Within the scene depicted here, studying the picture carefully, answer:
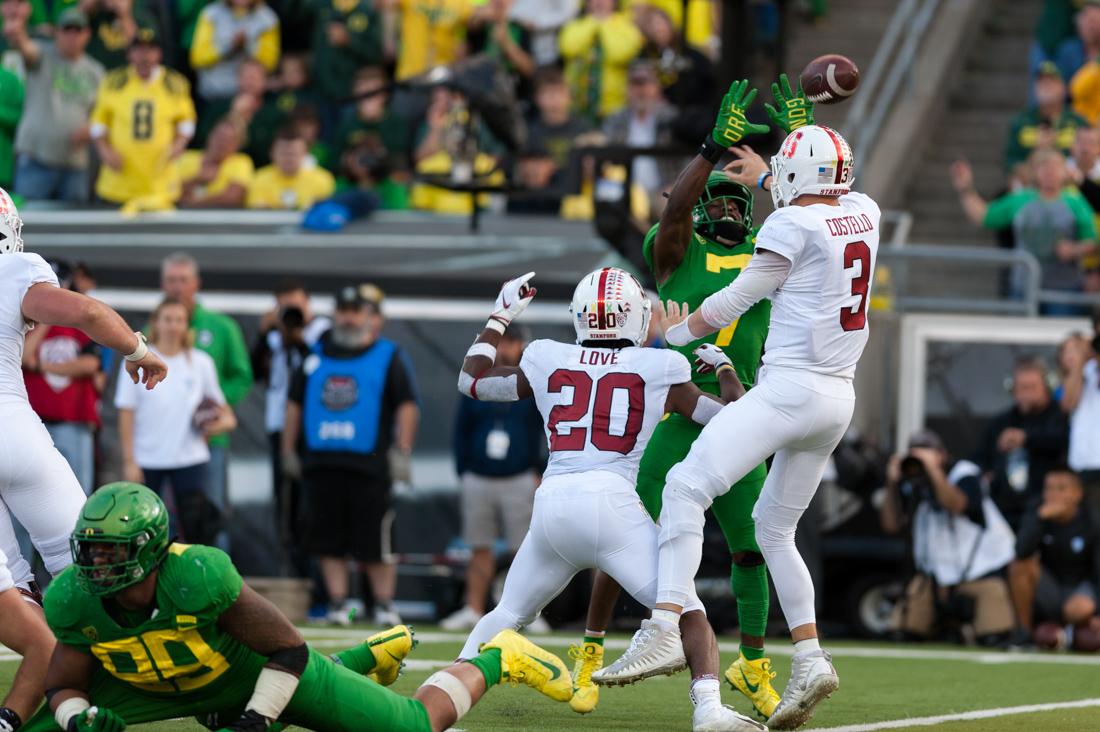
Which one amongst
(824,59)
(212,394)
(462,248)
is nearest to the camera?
(824,59)

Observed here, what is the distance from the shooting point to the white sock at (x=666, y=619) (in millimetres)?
6297

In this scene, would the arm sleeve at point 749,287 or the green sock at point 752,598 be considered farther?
the green sock at point 752,598

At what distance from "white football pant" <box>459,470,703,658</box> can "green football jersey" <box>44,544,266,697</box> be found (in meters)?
1.22

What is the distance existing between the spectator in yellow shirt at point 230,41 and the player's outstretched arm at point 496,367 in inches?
406

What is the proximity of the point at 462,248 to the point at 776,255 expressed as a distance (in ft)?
24.1

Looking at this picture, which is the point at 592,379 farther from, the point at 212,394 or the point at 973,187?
the point at 973,187

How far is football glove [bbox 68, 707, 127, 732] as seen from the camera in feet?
16.4

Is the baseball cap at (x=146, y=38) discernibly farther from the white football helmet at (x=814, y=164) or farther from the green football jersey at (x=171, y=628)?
the green football jersey at (x=171, y=628)

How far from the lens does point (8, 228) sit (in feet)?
20.7

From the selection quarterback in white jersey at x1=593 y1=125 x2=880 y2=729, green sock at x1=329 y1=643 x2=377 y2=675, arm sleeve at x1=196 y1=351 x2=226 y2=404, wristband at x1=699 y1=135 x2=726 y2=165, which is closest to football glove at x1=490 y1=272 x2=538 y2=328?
quarterback in white jersey at x1=593 y1=125 x2=880 y2=729

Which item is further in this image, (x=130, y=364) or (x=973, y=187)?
(x=973, y=187)

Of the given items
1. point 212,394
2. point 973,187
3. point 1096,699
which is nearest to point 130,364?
point 1096,699

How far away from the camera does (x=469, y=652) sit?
6.30m

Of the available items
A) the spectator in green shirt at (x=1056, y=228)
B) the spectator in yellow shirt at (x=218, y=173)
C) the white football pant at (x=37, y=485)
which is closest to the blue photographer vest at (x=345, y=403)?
the spectator in yellow shirt at (x=218, y=173)
